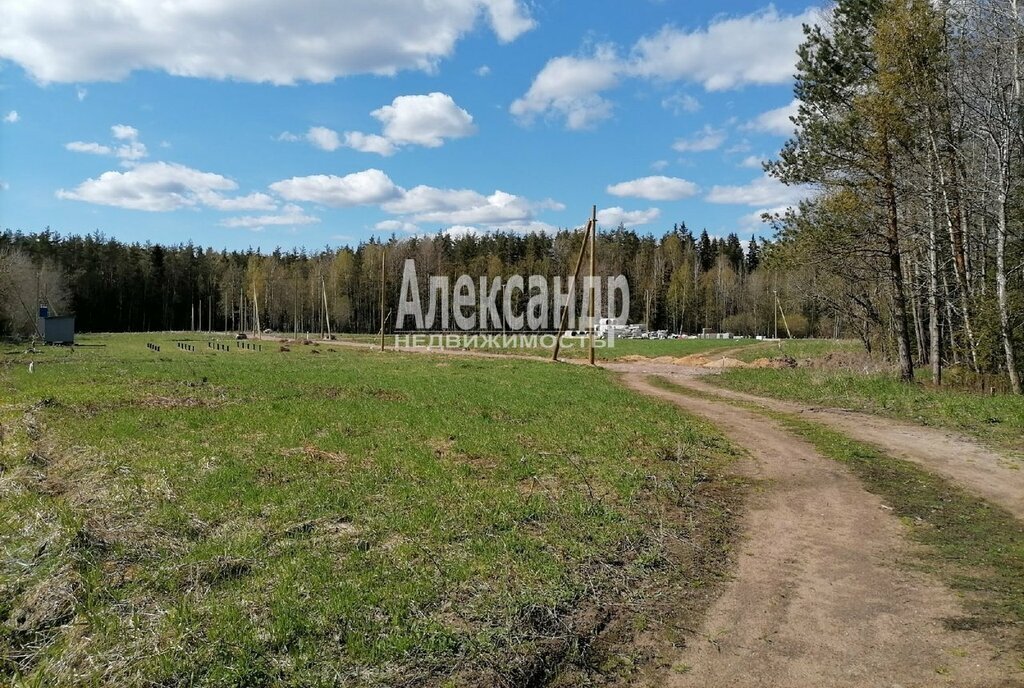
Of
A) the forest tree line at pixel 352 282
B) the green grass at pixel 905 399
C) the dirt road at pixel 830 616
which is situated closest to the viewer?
the dirt road at pixel 830 616

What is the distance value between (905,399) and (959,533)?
1053 cm

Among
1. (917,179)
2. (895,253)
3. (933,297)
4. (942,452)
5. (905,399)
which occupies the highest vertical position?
(917,179)

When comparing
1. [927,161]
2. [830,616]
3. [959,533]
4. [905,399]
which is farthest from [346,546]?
[927,161]

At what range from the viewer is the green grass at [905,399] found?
42.9 ft

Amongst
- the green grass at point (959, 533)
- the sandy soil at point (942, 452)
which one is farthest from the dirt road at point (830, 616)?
the sandy soil at point (942, 452)

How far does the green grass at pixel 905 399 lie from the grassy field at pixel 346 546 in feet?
19.1

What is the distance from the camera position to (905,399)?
642 inches

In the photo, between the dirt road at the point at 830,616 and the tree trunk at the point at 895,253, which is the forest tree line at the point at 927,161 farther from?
the dirt road at the point at 830,616

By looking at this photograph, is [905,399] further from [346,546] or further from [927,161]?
[346,546]

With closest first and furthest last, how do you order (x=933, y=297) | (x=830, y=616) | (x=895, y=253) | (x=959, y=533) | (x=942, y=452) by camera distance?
1. (x=830, y=616)
2. (x=959, y=533)
3. (x=942, y=452)
4. (x=933, y=297)
5. (x=895, y=253)

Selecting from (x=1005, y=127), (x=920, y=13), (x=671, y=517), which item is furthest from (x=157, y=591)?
(x=920, y=13)

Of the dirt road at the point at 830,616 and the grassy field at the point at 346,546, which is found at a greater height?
the grassy field at the point at 346,546

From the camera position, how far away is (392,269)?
9288cm

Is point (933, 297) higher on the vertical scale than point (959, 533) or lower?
higher
